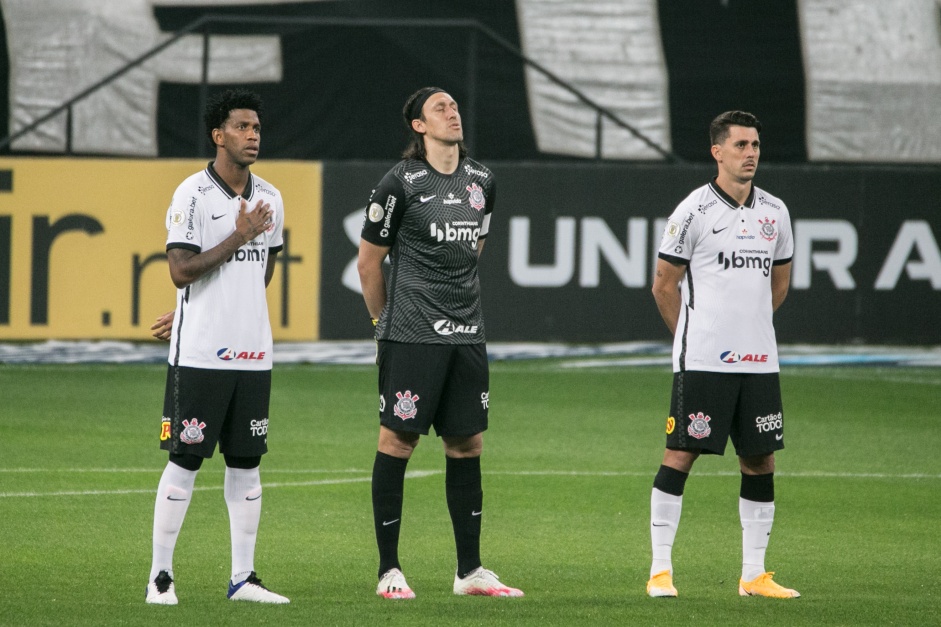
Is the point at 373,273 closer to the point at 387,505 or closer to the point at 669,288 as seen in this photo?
the point at 387,505

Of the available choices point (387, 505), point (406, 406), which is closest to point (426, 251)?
point (406, 406)

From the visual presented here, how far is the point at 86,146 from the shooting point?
19.6 metres

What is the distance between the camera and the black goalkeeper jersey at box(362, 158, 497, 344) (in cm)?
637

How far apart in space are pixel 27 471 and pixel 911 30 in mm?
15007

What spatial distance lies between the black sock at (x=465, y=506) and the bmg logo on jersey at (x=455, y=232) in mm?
909

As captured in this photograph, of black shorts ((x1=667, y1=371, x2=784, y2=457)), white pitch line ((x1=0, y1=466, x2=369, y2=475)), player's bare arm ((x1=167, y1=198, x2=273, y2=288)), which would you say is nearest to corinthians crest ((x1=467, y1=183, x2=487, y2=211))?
player's bare arm ((x1=167, y1=198, x2=273, y2=288))

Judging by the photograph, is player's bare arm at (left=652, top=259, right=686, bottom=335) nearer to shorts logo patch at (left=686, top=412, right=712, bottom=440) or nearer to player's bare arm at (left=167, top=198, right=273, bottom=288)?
shorts logo patch at (left=686, top=412, right=712, bottom=440)

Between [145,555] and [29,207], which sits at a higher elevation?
[29,207]

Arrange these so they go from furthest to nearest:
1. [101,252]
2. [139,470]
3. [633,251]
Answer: [633,251], [101,252], [139,470]

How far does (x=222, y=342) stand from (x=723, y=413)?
6.78 ft

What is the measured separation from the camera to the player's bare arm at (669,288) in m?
6.61

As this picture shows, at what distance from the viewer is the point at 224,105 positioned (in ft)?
20.5

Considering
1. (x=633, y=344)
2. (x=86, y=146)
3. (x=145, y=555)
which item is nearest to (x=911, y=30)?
(x=633, y=344)

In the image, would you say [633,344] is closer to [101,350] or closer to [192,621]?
[101,350]
